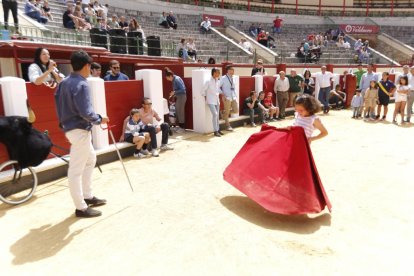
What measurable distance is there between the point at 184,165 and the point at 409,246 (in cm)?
340

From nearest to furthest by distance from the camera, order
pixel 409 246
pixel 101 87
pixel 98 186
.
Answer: pixel 409 246
pixel 98 186
pixel 101 87

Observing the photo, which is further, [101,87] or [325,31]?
[325,31]

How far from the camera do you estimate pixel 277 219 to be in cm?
368

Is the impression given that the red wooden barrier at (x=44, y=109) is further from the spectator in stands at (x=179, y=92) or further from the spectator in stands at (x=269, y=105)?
the spectator in stands at (x=269, y=105)

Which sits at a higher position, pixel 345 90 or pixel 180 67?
pixel 180 67

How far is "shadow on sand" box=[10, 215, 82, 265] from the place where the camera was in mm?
2963

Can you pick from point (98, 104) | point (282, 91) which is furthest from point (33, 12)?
point (282, 91)

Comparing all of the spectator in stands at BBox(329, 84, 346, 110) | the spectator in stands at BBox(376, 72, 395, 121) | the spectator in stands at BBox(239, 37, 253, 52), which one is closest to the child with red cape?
the spectator in stands at BBox(376, 72, 395, 121)

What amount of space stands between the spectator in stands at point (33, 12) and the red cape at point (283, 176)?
9.18 m

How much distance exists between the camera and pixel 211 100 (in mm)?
7848

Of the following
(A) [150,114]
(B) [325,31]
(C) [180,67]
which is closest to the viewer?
(A) [150,114]

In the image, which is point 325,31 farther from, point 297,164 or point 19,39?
point 297,164

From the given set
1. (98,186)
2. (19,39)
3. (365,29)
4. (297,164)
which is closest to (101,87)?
(98,186)

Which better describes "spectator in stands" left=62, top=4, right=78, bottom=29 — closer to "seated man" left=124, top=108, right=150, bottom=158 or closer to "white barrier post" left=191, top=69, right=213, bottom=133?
"white barrier post" left=191, top=69, right=213, bottom=133
